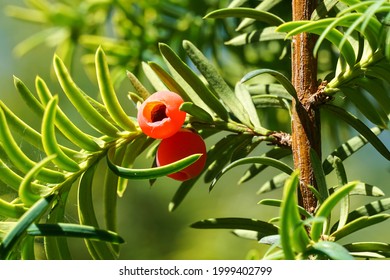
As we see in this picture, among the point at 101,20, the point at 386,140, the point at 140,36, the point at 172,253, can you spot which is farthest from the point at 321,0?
the point at 172,253

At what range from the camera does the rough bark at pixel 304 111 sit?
523mm

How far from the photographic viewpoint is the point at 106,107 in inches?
21.5

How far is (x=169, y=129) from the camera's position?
55 cm

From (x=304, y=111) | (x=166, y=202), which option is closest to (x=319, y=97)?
(x=304, y=111)

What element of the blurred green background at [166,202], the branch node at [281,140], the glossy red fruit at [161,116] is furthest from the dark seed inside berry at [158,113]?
the blurred green background at [166,202]

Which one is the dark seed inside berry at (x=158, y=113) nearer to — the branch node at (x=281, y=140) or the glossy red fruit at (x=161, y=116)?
the glossy red fruit at (x=161, y=116)

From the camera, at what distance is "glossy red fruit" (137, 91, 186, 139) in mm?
541

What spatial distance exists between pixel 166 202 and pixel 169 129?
84 centimetres

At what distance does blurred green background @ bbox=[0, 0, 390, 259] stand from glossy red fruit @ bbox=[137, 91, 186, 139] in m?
0.65

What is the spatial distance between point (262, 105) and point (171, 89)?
4.3 inches

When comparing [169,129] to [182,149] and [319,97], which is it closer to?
[182,149]

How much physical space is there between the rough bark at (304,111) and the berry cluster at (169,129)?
0.31 feet
